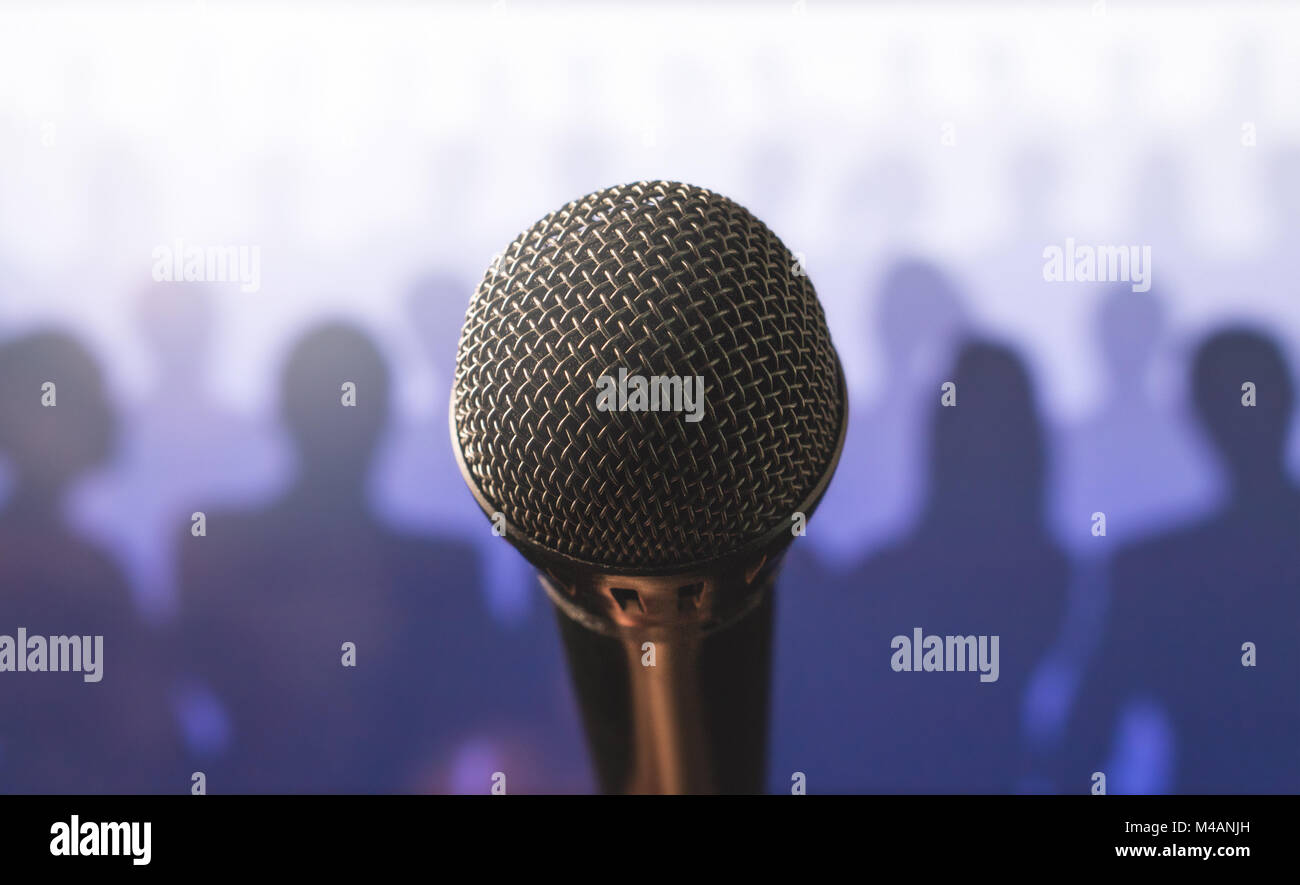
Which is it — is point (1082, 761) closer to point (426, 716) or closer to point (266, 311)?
point (426, 716)

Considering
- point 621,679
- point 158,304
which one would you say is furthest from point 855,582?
point 158,304

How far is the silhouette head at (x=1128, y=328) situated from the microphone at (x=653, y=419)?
1139 mm

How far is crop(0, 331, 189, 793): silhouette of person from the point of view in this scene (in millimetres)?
1464

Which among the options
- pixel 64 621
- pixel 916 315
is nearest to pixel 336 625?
pixel 64 621

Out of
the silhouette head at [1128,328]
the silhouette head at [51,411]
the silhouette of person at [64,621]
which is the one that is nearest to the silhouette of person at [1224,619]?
the silhouette head at [1128,328]

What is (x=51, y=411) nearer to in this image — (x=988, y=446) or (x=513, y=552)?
(x=513, y=552)

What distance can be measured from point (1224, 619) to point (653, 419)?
5.23ft

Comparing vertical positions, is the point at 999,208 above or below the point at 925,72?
below

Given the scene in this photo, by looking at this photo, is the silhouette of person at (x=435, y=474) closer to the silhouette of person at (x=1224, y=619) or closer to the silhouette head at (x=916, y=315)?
the silhouette head at (x=916, y=315)

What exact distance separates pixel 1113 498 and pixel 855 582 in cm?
51

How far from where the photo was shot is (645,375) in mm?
430
